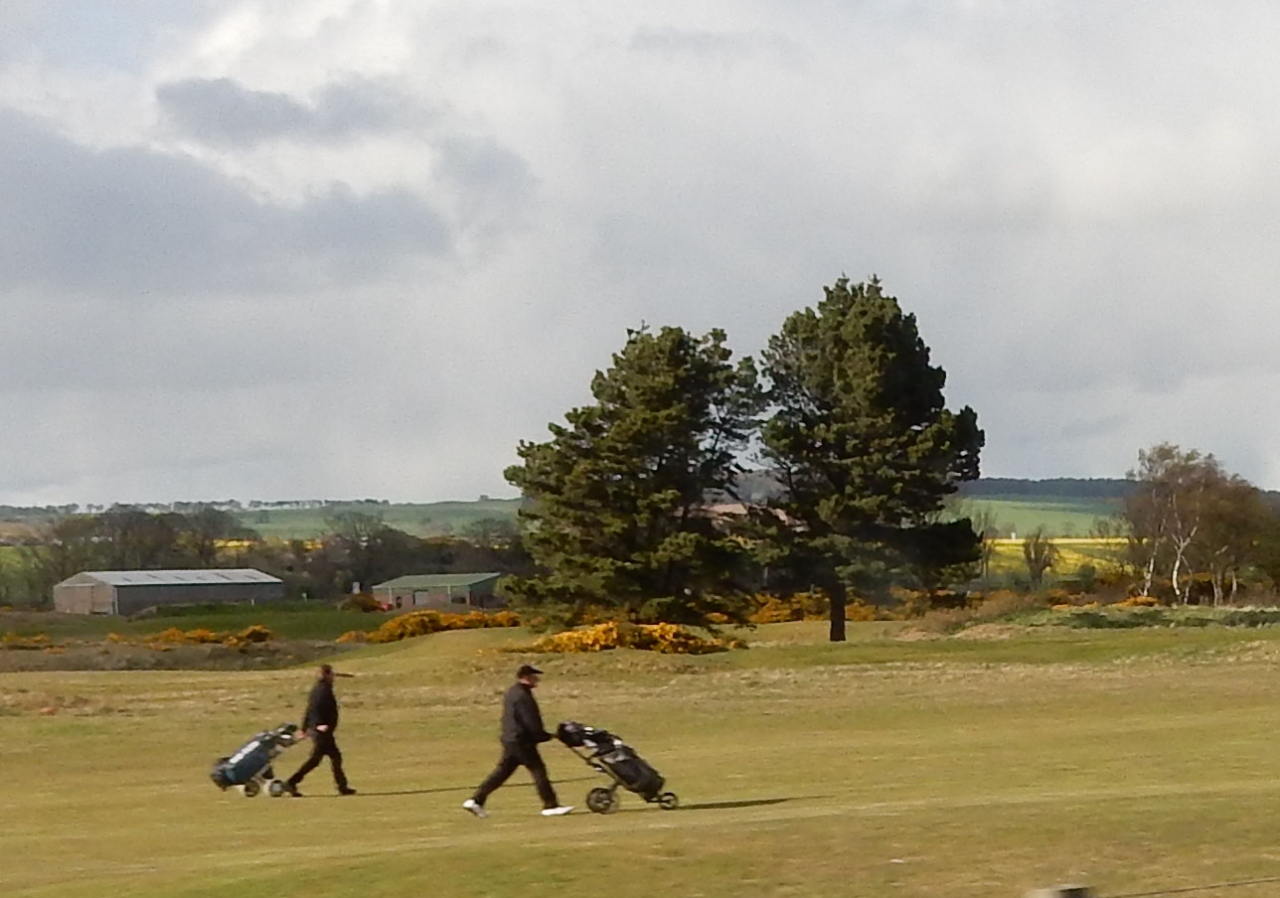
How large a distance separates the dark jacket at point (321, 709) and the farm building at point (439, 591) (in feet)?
Answer: 392

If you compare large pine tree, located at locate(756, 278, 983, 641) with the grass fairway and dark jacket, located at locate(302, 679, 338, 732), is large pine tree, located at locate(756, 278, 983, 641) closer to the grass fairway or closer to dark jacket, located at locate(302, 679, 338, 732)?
the grass fairway

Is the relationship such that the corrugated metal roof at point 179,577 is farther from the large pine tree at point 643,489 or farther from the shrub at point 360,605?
the large pine tree at point 643,489

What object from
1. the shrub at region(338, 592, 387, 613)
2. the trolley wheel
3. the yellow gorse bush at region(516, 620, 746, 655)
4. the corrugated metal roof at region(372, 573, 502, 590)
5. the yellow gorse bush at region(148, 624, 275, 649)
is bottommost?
the trolley wheel

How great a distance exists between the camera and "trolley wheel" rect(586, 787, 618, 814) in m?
22.9

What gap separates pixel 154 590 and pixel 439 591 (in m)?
20.7

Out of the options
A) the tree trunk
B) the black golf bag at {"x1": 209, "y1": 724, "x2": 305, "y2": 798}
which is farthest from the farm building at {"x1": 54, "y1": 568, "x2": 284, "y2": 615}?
the black golf bag at {"x1": 209, "y1": 724, "x2": 305, "y2": 798}

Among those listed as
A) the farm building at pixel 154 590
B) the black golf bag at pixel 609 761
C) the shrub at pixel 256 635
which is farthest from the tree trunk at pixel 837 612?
A: the farm building at pixel 154 590

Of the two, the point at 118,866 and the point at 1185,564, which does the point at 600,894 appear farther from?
the point at 1185,564

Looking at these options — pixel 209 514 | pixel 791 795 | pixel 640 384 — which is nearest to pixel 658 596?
pixel 640 384

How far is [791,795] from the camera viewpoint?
80.7 ft

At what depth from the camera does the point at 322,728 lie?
26.6m

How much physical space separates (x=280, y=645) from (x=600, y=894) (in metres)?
65.3

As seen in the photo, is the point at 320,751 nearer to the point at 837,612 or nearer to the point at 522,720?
the point at 522,720

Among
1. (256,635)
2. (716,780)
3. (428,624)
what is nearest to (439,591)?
(428,624)
